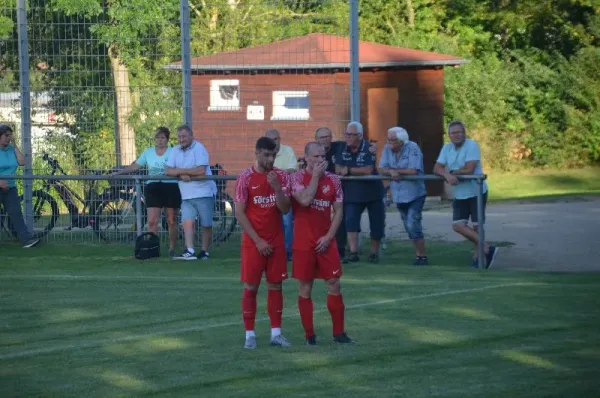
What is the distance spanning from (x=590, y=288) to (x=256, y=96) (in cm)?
1036

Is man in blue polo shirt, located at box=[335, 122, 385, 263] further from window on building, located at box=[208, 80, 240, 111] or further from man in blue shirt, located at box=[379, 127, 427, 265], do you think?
window on building, located at box=[208, 80, 240, 111]

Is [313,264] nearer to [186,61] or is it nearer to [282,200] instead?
[282,200]

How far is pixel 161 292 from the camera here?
12.9 meters

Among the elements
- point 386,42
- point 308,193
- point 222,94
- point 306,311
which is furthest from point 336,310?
point 386,42

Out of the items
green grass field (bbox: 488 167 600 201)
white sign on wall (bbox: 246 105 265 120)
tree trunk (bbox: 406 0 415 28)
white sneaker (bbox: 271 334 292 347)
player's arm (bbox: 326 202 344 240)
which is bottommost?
white sneaker (bbox: 271 334 292 347)

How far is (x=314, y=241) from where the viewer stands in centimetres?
950

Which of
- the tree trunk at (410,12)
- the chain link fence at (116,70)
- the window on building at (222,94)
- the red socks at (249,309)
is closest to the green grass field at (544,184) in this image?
the window on building at (222,94)

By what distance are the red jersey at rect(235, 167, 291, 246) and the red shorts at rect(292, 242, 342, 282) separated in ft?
0.74

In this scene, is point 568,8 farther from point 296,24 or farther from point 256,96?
point 296,24

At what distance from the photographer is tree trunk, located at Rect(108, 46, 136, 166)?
18.1 meters

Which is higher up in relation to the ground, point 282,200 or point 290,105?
point 290,105

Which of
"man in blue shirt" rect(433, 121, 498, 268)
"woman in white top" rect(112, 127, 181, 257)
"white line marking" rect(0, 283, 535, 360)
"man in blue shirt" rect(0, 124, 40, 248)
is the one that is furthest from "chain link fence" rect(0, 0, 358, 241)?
"white line marking" rect(0, 283, 535, 360)

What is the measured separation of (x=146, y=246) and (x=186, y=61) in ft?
10.3

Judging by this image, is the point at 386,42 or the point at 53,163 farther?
the point at 386,42
